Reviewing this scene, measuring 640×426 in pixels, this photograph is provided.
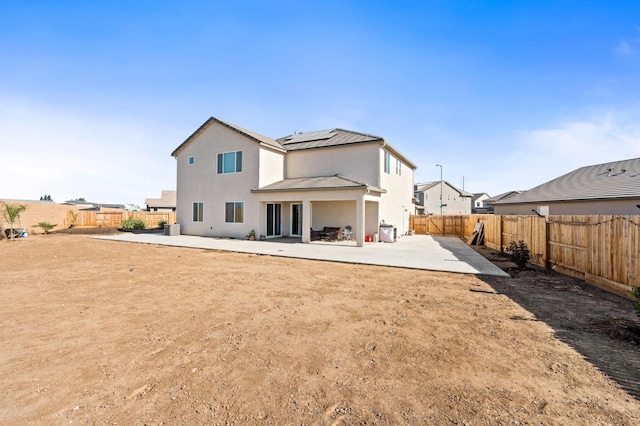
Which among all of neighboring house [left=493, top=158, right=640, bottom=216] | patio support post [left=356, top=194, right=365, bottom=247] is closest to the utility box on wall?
patio support post [left=356, top=194, right=365, bottom=247]

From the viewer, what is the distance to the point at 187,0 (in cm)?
900

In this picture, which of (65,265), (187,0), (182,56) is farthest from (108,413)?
(182,56)

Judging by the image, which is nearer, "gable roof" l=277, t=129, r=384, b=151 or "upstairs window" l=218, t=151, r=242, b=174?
"gable roof" l=277, t=129, r=384, b=151

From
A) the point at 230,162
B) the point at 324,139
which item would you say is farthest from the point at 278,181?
the point at 324,139

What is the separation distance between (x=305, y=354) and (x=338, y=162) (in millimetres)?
15204

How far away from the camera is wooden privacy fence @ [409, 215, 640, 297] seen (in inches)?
248

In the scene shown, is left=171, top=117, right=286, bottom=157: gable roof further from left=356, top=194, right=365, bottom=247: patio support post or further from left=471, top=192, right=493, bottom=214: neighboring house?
left=471, top=192, right=493, bottom=214: neighboring house

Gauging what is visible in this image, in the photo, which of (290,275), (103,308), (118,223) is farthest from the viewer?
(118,223)

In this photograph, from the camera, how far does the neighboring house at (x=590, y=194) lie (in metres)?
14.1

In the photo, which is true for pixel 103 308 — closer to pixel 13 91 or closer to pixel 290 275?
pixel 290 275

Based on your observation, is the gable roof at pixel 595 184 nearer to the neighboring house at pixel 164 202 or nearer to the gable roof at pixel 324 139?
the gable roof at pixel 324 139

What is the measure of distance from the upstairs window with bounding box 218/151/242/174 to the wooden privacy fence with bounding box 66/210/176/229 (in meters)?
14.3

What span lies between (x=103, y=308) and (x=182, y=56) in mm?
10821

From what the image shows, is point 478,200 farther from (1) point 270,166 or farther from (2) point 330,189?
(2) point 330,189
